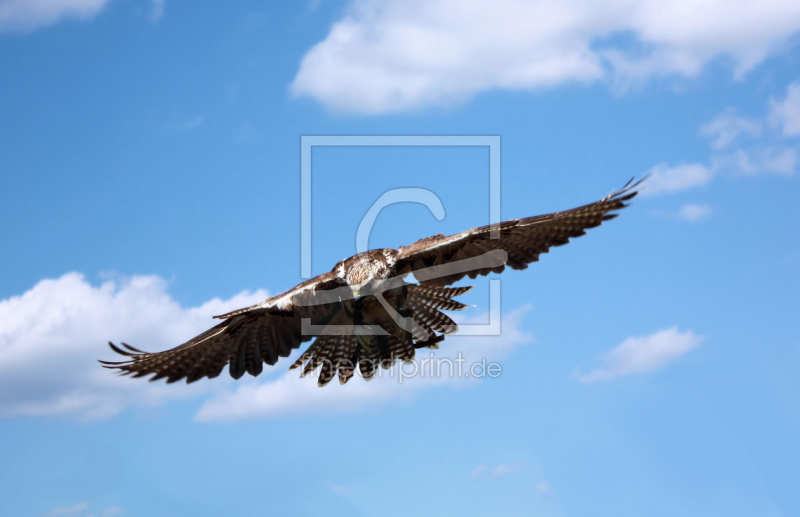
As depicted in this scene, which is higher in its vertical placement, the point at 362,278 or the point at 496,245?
the point at 496,245

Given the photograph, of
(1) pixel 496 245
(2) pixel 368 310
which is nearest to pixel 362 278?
(2) pixel 368 310

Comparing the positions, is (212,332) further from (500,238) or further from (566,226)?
(566,226)

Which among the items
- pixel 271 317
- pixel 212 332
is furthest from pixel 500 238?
pixel 212 332

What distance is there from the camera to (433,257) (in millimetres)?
9789

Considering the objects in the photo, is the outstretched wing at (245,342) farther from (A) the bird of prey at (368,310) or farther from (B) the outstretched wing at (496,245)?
(B) the outstretched wing at (496,245)

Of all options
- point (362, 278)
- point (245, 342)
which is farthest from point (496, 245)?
point (245, 342)

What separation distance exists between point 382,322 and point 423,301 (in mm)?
723

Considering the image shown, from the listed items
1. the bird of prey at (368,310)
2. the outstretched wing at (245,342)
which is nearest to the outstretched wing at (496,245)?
the bird of prey at (368,310)

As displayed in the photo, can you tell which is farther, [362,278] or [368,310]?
[368,310]

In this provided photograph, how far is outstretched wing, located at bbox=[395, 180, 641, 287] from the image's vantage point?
30.3ft

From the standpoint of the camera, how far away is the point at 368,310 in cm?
1011

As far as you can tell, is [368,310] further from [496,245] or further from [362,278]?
[496,245]

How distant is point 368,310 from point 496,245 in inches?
81.1

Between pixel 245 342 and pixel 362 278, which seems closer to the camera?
pixel 362 278
